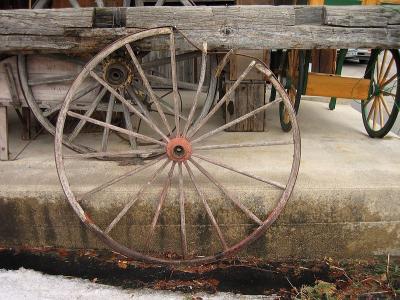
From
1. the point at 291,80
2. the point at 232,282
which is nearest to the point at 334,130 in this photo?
the point at 291,80

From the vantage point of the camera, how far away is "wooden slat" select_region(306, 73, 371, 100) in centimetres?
468

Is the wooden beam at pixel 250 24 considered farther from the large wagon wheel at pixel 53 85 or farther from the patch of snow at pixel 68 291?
the patch of snow at pixel 68 291

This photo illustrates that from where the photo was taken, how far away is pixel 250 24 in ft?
10.9

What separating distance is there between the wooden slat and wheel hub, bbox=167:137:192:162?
2075 millimetres

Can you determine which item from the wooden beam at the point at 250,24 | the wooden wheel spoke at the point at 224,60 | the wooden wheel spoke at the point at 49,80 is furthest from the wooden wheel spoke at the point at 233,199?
the wooden wheel spoke at the point at 49,80

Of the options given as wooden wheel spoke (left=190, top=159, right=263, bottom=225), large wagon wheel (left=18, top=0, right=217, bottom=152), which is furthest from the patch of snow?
large wagon wheel (left=18, top=0, right=217, bottom=152)

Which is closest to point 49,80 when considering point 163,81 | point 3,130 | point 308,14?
point 3,130

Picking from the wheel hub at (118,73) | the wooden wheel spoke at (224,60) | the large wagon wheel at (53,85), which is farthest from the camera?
the large wagon wheel at (53,85)

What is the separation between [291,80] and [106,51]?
8.06 feet

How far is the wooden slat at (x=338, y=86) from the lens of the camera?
4680mm

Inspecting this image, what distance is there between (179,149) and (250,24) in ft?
3.75

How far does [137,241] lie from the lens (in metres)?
3.71

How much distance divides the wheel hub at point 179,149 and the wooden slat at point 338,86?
2075 mm

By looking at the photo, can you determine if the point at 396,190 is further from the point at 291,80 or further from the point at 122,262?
the point at 122,262
